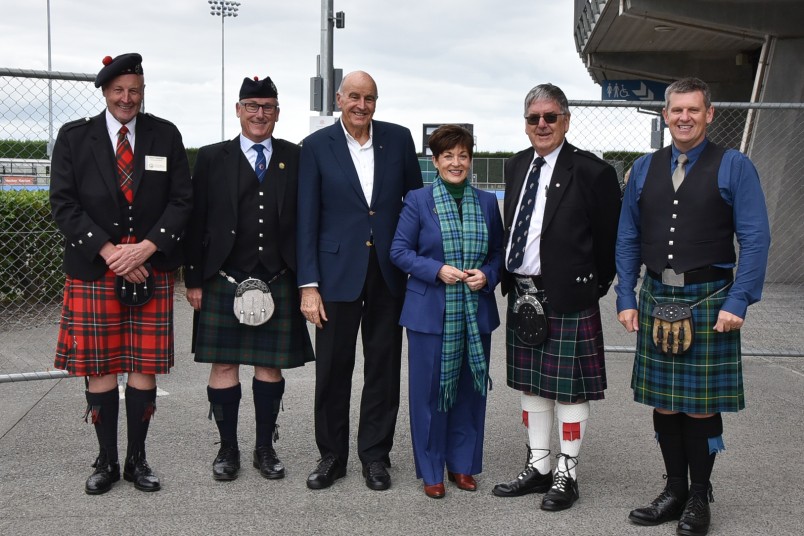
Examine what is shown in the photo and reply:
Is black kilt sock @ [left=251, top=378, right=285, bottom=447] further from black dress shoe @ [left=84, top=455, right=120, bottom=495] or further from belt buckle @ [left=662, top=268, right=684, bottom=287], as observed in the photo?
belt buckle @ [left=662, top=268, right=684, bottom=287]

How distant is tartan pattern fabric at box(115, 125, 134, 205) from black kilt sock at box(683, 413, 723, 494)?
2645 millimetres

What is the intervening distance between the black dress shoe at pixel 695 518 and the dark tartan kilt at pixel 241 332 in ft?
6.15

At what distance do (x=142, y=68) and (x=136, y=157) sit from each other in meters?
0.41

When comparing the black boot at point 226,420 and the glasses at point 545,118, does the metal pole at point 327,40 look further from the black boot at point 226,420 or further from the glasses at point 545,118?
the glasses at point 545,118

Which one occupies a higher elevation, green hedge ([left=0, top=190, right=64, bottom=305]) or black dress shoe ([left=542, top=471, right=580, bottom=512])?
green hedge ([left=0, top=190, right=64, bottom=305])

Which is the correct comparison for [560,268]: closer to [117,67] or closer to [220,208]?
[220,208]

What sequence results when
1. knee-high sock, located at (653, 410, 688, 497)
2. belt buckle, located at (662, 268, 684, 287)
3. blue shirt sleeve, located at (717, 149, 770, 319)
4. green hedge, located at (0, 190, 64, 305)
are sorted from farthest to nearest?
green hedge, located at (0, 190, 64, 305), knee-high sock, located at (653, 410, 688, 497), belt buckle, located at (662, 268, 684, 287), blue shirt sleeve, located at (717, 149, 770, 319)

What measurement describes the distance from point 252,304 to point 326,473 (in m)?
0.87

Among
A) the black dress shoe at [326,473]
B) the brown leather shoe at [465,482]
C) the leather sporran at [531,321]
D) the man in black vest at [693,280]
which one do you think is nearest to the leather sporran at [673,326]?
the man in black vest at [693,280]

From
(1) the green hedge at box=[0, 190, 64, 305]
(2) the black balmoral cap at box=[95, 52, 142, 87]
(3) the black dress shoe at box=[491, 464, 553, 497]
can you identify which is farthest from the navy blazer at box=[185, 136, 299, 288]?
(1) the green hedge at box=[0, 190, 64, 305]

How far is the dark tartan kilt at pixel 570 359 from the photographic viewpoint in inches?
150

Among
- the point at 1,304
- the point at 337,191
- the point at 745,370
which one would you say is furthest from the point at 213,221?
the point at 1,304

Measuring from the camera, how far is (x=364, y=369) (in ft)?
13.8

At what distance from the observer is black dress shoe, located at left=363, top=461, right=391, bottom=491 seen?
4054mm
